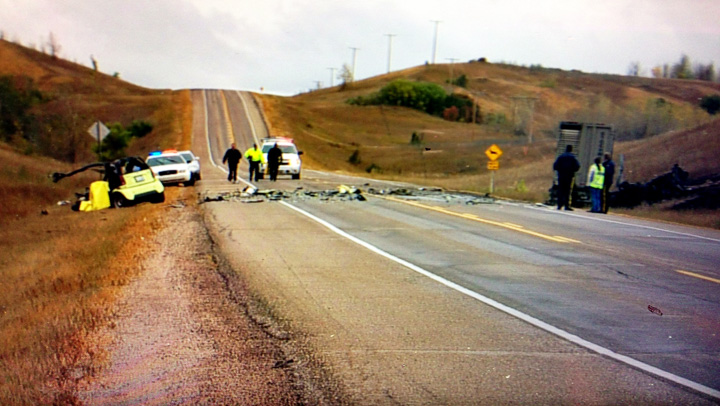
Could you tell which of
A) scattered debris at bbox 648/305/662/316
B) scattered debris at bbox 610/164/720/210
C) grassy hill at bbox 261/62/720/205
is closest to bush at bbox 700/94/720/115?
grassy hill at bbox 261/62/720/205

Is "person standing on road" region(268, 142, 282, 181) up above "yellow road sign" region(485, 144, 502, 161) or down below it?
below

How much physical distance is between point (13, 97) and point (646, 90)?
6720 cm

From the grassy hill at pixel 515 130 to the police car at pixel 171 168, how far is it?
41.4ft

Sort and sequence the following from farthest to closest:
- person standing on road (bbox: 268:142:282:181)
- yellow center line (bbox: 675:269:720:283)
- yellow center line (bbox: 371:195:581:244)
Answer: person standing on road (bbox: 268:142:282:181) → yellow center line (bbox: 371:195:581:244) → yellow center line (bbox: 675:269:720:283)

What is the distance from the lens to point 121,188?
23469 mm

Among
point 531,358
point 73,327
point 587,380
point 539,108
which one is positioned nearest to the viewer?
point 587,380

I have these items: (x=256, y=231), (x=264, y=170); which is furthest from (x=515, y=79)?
(x=256, y=231)

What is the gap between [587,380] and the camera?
5988 millimetres

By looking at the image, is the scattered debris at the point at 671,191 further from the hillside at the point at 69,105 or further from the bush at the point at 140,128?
the bush at the point at 140,128

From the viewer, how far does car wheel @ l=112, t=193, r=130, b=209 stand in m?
23.6

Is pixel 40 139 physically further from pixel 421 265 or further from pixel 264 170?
pixel 421 265

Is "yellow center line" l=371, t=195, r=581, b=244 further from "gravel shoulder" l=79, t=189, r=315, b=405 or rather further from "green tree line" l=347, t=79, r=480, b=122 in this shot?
"green tree line" l=347, t=79, r=480, b=122

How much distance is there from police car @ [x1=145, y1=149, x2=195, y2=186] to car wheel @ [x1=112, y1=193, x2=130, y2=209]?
7.86 metres

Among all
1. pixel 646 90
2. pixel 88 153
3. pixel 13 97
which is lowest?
pixel 88 153
